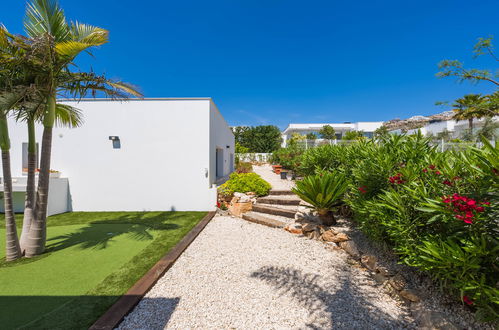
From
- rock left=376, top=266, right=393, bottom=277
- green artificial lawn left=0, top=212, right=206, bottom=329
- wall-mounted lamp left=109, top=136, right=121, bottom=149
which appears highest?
wall-mounted lamp left=109, top=136, right=121, bottom=149

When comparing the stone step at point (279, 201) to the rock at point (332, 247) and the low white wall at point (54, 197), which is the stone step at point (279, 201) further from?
the low white wall at point (54, 197)

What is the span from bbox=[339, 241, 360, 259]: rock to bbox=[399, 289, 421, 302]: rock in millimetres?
1276

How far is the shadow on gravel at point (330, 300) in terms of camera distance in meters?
2.54

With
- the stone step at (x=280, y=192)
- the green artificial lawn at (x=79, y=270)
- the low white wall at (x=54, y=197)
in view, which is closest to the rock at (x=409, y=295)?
the green artificial lawn at (x=79, y=270)

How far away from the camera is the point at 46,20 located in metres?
3.62

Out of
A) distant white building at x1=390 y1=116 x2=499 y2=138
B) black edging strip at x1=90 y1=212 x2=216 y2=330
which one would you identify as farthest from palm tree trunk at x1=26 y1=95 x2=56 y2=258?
distant white building at x1=390 y1=116 x2=499 y2=138

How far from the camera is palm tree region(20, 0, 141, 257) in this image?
11.4 ft

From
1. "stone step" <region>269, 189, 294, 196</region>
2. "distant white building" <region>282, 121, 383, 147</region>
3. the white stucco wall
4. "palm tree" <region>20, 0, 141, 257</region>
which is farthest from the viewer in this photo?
"distant white building" <region>282, 121, 383, 147</region>

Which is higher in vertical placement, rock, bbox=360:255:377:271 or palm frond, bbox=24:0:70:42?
palm frond, bbox=24:0:70:42

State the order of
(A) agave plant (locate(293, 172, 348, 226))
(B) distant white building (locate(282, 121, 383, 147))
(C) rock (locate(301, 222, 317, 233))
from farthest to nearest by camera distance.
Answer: (B) distant white building (locate(282, 121, 383, 147)), (C) rock (locate(301, 222, 317, 233)), (A) agave plant (locate(293, 172, 348, 226))

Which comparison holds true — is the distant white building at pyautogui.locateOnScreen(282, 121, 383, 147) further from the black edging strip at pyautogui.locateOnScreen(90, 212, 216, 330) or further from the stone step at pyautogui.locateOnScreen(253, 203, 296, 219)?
the black edging strip at pyautogui.locateOnScreen(90, 212, 216, 330)

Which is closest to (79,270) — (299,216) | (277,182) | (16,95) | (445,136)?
(16,95)

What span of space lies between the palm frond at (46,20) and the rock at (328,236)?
22.7 ft

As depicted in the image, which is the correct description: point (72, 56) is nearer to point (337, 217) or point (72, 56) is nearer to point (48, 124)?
point (48, 124)
